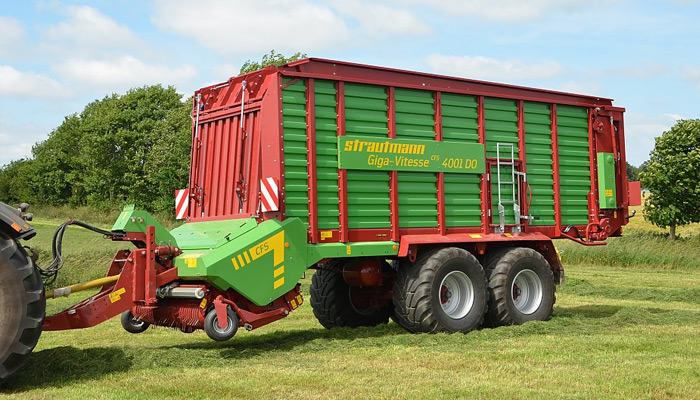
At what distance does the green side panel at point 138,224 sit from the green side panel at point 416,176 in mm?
3222

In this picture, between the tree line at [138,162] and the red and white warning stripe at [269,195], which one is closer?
the red and white warning stripe at [269,195]

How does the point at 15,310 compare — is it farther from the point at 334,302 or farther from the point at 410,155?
the point at 410,155

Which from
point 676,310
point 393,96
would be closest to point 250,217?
point 393,96

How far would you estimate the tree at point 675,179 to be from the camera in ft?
105

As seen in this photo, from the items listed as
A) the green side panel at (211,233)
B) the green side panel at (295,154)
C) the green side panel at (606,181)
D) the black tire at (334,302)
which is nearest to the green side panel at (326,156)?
the green side panel at (295,154)

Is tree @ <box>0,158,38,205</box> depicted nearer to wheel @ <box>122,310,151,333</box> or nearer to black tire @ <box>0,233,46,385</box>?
wheel @ <box>122,310,151,333</box>

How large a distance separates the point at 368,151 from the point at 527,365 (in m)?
3.71

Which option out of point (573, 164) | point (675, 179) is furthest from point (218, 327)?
point (675, 179)

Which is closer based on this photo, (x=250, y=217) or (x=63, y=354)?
(x=63, y=354)

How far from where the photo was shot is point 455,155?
11.4m

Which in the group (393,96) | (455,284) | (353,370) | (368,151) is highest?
(393,96)

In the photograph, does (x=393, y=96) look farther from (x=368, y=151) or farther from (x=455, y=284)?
(x=455, y=284)

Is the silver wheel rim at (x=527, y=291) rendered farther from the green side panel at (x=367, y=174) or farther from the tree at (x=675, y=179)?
the tree at (x=675, y=179)

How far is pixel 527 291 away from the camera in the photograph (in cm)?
1202
